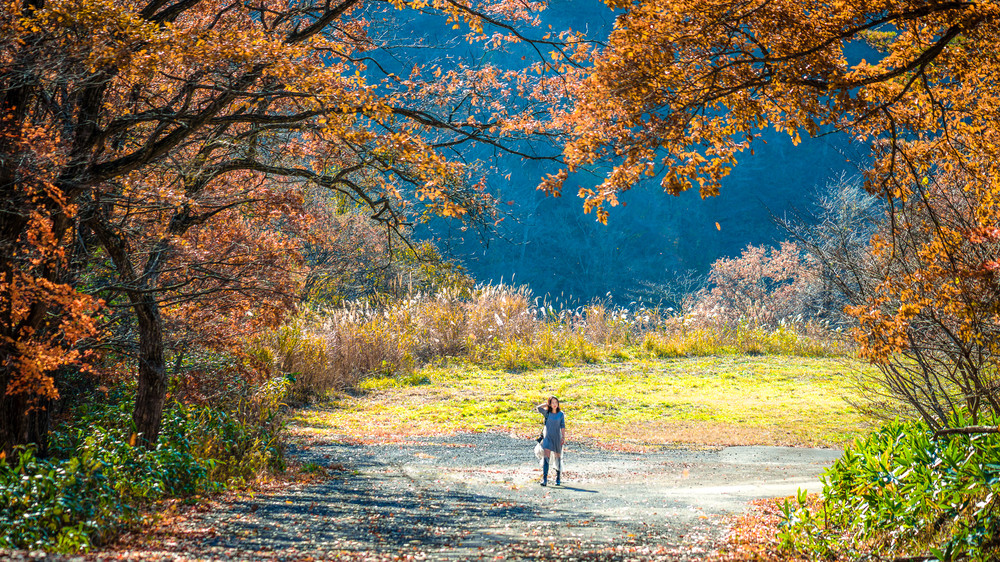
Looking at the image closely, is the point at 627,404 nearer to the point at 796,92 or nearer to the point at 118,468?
the point at 796,92

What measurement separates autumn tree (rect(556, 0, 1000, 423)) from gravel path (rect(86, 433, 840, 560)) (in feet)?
7.55

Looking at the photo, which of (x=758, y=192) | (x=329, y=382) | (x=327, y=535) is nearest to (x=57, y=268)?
(x=327, y=535)

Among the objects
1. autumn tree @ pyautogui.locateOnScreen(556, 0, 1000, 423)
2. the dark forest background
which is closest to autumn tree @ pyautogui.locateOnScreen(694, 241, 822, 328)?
the dark forest background

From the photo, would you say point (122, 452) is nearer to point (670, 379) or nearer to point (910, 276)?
point (910, 276)

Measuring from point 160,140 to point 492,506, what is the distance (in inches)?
168

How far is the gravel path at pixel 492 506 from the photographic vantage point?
5500mm

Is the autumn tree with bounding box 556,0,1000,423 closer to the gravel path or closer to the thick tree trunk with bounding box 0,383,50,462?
the gravel path

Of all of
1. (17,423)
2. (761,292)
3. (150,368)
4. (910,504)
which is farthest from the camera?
(761,292)

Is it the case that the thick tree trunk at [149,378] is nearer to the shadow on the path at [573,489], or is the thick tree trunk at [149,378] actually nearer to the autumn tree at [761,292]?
the shadow on the path at [573,489]

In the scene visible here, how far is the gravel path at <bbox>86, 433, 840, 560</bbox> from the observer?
18.0 ft

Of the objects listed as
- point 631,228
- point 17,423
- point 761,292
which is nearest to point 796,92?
point 17,423

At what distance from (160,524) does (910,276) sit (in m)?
5.90

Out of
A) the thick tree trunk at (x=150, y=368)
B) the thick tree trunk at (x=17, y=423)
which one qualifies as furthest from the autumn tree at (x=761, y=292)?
the thick tree trunk at (x=17, y=423)

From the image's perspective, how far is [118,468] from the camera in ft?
21.0
